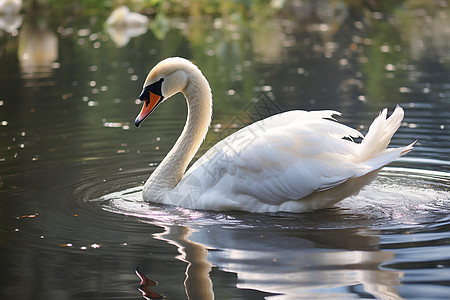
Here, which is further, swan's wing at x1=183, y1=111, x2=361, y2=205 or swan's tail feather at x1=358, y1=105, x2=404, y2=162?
swan's wing at x1=183, y1=111, x2=361, y2=205

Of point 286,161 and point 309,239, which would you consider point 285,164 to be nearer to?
point 286,161

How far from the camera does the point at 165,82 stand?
23.2 ft

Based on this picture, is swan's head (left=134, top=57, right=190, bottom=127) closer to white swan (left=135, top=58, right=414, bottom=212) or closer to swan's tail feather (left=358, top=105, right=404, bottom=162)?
white swan (left=135, top=58, right=414, bottom=212)

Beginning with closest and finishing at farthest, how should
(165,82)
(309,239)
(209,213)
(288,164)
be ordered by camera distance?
1. (309,239)
2. (288,164)
3. (209,213)
4. (165,82)

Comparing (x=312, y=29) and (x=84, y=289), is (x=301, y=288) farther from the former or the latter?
(x=312, y=29)

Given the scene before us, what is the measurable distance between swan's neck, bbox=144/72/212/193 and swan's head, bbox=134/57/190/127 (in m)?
0.09

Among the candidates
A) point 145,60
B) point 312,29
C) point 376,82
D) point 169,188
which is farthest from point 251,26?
point 169,188

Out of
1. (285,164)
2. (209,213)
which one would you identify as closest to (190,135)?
(209,213)

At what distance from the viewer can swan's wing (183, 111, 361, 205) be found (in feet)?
20.1

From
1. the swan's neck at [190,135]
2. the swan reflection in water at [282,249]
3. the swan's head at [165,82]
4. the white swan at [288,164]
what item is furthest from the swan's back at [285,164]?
the swan's head at [165,82]

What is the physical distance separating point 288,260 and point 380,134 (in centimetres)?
141

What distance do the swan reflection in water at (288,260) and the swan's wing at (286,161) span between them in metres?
0.43

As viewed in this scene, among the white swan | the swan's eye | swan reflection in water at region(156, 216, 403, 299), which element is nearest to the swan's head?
the swan's eye

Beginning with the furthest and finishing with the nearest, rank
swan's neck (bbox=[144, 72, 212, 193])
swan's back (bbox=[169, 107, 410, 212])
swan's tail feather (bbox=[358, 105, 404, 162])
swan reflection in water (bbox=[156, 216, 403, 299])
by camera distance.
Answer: swan's neck (bbox=[144, 72, 212, 193]) < swan's back (bbox=[169, 107, 410, 212]) < swan's tail feather (bbox=[358, 105, 404, 162]) < swan reflection in water (bbox=[156, 216, 403, 299])
